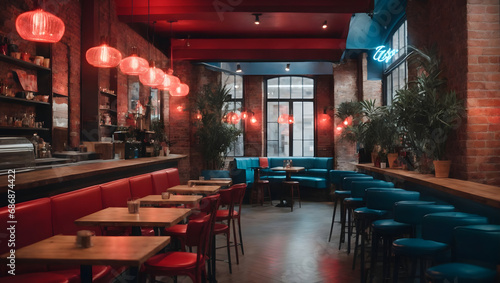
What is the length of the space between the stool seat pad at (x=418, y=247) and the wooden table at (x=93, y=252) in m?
1.62

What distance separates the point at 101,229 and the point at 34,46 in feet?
11.7

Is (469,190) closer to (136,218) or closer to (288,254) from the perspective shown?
(288,254)

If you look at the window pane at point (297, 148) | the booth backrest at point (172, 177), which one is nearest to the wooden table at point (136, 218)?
the booth backrest at point (172, 177)

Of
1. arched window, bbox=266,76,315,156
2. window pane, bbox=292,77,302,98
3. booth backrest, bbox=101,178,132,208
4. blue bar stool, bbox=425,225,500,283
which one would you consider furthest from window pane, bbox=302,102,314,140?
blue bar stool, bbox=425,225,500,283

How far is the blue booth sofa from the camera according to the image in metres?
11.2

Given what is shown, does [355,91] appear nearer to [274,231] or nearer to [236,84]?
[236,84]

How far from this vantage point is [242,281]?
4.13m

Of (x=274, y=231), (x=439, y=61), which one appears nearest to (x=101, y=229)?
(x=274, y=231)

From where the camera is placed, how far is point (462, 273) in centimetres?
215

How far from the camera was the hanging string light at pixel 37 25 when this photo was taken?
151 inches

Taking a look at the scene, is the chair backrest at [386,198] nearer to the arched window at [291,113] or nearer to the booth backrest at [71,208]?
the booth backrest at [71,208]

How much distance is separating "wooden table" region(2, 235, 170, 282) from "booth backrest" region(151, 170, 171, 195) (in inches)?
127

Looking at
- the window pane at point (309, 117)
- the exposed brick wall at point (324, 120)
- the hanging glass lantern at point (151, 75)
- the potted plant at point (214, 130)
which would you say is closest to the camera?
the hanging glass lantern at point (151, 75)

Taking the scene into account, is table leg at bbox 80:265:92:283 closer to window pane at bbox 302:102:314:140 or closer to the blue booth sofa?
the blue booth sofa
